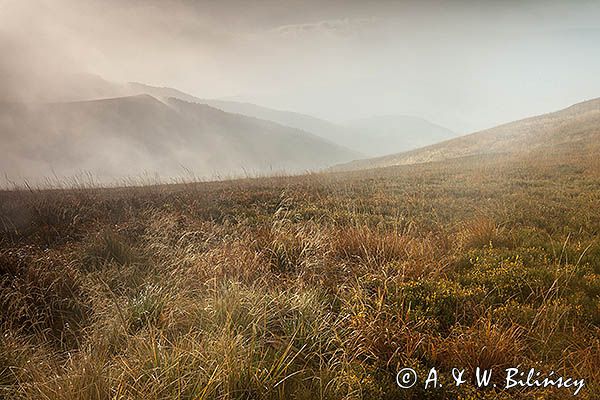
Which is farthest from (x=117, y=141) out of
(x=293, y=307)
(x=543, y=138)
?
(x=293, y=307)

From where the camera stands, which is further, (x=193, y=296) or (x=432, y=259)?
(x=432, y=259)

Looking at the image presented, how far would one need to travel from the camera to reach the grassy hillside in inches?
116

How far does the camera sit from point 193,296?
4.89m

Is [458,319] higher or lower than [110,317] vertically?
lower

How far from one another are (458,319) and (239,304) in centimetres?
265

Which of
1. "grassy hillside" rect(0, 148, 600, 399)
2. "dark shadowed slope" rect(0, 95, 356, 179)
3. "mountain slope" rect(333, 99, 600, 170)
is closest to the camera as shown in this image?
"grassy hillside" rect(0, 148, 600, 399)

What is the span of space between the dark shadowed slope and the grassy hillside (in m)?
141

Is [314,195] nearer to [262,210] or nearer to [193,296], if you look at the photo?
[262,210]

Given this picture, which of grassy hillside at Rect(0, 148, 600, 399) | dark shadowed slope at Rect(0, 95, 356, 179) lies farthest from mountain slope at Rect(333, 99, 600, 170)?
dark shadowed slope at Rect(0, 95, 356, 179)

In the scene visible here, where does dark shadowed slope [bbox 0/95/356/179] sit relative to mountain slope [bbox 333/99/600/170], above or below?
above

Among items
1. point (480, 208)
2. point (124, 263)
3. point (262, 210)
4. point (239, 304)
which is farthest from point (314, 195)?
point (239, 304)

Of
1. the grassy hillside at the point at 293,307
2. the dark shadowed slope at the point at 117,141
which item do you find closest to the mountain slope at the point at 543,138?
the grassy hillside at the point at 293,307

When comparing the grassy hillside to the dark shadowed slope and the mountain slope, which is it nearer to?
the mountain slope

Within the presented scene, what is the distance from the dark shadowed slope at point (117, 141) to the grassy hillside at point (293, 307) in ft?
462
